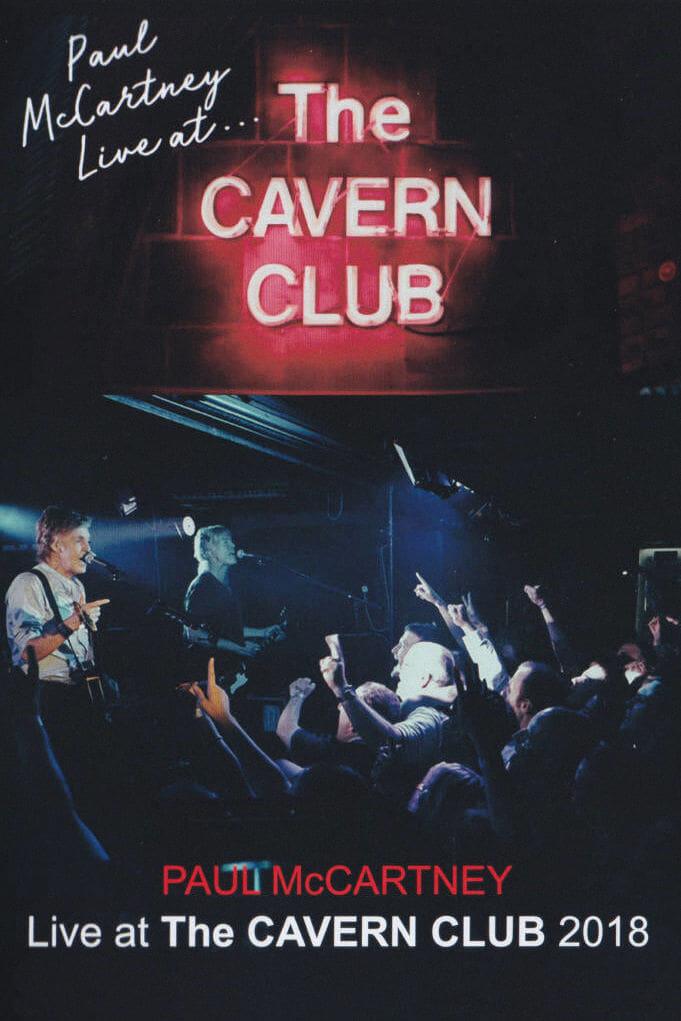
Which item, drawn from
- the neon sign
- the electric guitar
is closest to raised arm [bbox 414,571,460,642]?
the electric guitar

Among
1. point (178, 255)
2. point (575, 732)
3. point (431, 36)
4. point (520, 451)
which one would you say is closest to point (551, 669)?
point (575, 732)

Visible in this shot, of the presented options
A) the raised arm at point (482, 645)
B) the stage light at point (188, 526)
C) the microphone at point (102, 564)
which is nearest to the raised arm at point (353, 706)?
the raised arm at point (482, 645)

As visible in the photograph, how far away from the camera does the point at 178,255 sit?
5.59 m

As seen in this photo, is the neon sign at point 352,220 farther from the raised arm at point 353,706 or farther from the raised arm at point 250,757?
the raised arm at point 250,757

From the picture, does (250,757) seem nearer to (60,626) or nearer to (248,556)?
(248,556)

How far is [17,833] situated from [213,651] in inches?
64.2

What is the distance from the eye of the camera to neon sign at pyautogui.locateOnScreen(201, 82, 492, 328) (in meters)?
5.54

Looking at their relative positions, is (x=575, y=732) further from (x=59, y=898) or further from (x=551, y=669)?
(x=59, y=898)

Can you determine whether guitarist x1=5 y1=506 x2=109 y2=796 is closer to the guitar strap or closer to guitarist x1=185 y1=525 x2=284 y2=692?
the guitar strap

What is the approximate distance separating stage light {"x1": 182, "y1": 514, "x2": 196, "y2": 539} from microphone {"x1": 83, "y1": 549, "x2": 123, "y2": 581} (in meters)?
0.47

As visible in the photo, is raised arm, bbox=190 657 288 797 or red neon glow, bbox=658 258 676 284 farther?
raised arm, bbox=190 657 288 797

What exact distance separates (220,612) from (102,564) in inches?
30.9

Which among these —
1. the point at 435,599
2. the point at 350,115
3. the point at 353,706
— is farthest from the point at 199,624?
the point at 350,115

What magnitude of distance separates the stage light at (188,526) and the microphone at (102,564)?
47 cm
